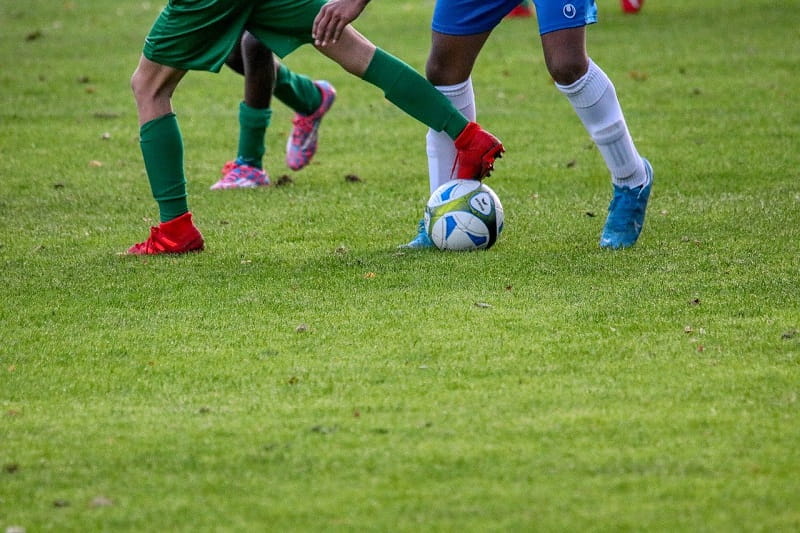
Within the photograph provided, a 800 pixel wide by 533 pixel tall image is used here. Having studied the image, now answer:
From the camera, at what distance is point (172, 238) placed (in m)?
6.16

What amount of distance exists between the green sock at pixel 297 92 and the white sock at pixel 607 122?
9.34 ft

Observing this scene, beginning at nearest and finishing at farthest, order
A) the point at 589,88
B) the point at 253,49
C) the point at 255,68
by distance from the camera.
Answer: the point at 589,88, the point at 253,49, the point at 255,68

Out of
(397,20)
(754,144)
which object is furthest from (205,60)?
(397,20)

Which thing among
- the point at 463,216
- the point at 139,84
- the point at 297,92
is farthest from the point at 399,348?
the point at 297,92

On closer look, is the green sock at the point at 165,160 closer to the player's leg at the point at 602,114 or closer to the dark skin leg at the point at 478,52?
the dark skin leg at the point at 478,52

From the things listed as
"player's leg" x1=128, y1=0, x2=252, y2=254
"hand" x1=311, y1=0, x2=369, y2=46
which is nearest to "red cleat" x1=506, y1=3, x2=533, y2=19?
"player's leg" x1=128, y1=0, x2=252, y2=254

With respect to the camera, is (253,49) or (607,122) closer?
(607,122)

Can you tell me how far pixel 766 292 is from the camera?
5.10 metres

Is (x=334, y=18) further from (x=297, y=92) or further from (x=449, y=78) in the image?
(x=297, y=92)

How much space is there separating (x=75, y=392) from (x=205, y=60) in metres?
2.14

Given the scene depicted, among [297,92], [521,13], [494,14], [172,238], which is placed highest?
[494,14]

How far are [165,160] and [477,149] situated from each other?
1.45 metres

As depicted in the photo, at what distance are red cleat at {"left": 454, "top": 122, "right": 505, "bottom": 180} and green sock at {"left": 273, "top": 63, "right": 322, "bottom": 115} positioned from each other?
2.63 metres

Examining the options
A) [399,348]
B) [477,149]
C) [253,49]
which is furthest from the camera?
[253,49]
